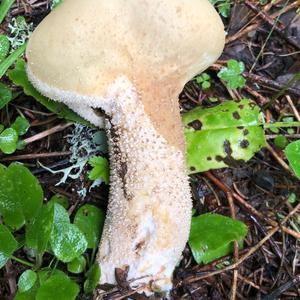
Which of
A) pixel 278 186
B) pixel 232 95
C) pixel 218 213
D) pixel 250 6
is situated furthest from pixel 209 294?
pixel 250 6

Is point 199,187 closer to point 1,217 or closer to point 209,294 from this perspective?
point 209,294

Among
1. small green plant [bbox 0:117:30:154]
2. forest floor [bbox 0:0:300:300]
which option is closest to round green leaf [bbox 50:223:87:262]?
forest floor [bbox 0:0:300:300]

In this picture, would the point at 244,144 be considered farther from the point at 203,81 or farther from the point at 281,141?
the point at 203,81

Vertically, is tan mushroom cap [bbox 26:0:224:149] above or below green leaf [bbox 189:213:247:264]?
above

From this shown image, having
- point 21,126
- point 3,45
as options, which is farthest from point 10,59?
point 21,126

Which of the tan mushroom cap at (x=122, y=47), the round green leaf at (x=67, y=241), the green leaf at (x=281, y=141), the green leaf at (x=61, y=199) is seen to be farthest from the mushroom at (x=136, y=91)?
the green leaf at (x=281, y=141)

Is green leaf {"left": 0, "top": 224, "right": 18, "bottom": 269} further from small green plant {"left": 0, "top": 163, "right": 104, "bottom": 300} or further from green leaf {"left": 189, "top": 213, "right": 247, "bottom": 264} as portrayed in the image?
green leaf {"left": 189, "top": 213, "right": 247, "bottom": 264}
